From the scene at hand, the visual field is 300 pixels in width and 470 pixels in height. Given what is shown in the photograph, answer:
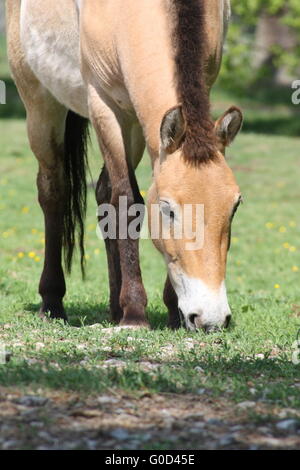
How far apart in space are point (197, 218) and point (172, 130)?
0.49 meters

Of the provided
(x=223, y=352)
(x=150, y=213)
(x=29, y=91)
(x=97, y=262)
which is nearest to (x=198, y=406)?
(x=223, y=352)

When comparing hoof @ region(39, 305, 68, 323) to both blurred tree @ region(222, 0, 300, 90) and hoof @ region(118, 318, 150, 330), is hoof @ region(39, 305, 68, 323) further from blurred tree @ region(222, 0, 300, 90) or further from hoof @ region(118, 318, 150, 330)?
blurred tree @ region(222, 0, 300, 90)

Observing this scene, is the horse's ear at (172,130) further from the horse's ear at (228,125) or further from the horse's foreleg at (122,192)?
the horse's foreleg at (122,192)

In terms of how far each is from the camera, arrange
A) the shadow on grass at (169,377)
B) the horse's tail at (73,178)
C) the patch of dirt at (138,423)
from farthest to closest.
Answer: the horse's tail at (73,178) < the shadow on grass at (169,377) < the patch of dirt at (138,423)

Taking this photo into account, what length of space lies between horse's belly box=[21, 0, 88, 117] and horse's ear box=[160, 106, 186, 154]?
1365 mm

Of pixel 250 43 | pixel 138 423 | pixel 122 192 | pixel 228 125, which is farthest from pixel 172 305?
pixel 250 43

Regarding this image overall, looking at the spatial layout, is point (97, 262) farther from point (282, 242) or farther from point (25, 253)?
point (282, 242)

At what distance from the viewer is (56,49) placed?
6.24m

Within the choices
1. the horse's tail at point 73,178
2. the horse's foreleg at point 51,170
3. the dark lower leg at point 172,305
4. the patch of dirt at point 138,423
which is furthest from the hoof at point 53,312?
the patch of dirt at point 138,423

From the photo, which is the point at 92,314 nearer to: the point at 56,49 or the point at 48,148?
the point at 48,148

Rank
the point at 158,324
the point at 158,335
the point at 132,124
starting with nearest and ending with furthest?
the point at 158,335, the point at 132,124, the point at 158,324

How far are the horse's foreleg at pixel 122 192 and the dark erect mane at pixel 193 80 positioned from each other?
0.79 metres

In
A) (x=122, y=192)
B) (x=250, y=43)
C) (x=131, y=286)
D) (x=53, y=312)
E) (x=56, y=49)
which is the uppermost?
(x=250, y=43)

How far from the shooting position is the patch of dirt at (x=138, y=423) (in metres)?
3.20
